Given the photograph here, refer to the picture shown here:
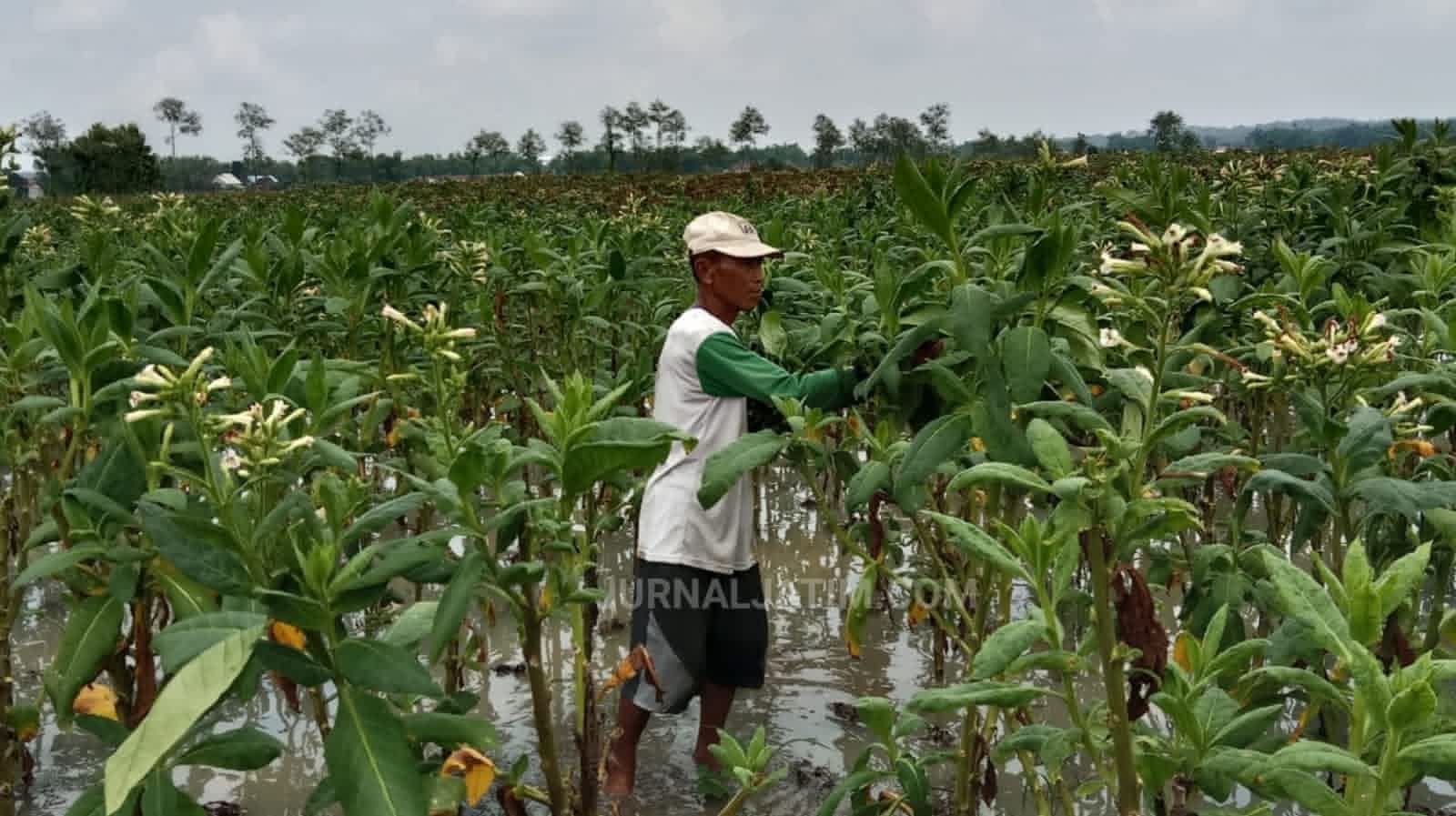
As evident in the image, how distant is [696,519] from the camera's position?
390 cm

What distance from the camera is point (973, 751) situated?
11.2 feet

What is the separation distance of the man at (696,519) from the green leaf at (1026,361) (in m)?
1.23

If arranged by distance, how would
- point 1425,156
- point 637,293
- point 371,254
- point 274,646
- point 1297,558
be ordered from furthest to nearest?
point 637,293 → point 1425,156 → point 1297,558 → point 371,254 → point 274,646

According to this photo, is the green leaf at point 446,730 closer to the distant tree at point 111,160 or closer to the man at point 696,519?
the man at point 696,519

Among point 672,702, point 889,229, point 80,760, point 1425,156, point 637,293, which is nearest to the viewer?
point 672,702

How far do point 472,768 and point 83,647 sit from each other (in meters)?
0.88

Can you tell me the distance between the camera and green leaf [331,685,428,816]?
6.91ft

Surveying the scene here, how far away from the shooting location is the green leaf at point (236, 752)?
2309 mm

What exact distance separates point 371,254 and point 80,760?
2.37m

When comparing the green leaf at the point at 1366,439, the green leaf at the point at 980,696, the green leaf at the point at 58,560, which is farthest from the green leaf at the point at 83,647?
the green leaf at the point at 1366,439

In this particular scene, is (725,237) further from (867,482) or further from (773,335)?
(867,482)

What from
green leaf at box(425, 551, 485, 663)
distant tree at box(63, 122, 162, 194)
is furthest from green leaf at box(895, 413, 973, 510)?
distant tree at box(63, 122, 162, 194)

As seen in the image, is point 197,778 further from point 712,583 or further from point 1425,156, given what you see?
point 1425,156

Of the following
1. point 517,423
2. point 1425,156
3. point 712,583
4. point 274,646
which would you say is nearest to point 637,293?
point 517,423
